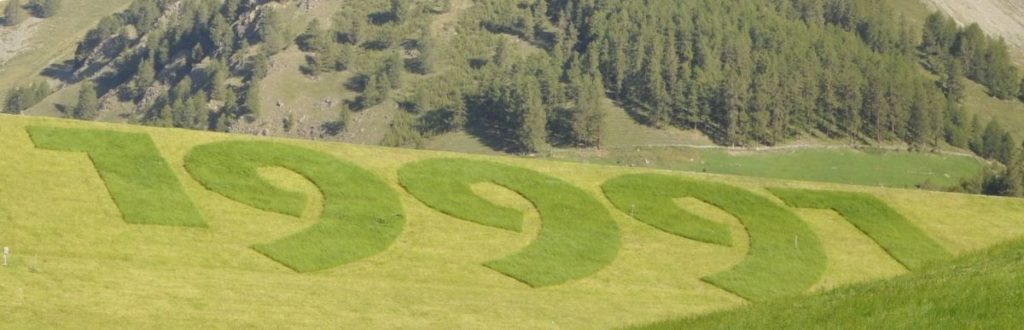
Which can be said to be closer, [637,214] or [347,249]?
[347,249]

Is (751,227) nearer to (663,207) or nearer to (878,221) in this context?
(663,207)

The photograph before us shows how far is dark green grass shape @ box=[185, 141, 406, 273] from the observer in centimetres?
4625

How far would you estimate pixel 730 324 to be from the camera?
27781mm

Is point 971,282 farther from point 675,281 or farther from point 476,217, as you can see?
point 476,217

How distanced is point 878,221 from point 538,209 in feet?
48.9

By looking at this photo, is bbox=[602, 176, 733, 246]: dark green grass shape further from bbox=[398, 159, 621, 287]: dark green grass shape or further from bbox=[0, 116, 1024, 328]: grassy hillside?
bbox=[398, 159, 621, 287]: dark green grass shape

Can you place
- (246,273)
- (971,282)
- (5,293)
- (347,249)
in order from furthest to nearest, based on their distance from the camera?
1. (347,249)
2. (246,273)
3. (5,293)
4. (971,282)

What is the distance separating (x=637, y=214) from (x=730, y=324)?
988 inches

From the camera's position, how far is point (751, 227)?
53250 mm

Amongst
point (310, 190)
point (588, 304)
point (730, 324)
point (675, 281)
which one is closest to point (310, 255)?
point (310, 190)

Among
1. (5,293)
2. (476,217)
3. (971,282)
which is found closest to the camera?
(971,282)

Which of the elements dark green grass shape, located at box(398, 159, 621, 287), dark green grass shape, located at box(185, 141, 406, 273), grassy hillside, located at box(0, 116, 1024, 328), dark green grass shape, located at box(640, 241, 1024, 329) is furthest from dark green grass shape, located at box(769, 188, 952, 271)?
dark green grass shape, located at box(640, 241, 1024, 329)

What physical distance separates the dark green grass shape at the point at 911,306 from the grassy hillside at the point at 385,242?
9.30 metres

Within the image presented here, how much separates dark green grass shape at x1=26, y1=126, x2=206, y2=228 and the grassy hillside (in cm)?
12
